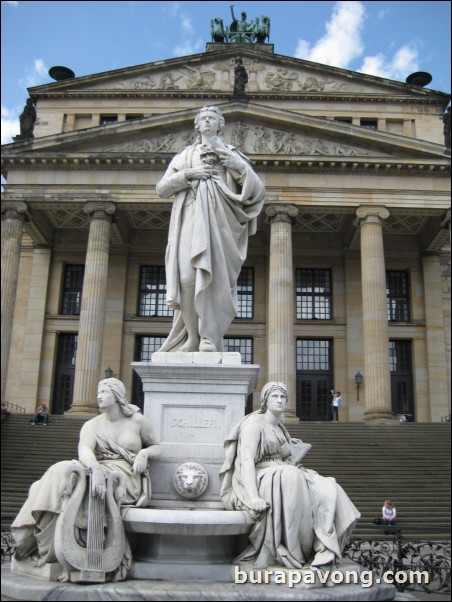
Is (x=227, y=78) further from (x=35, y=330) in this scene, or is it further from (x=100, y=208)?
(x=35, y=330)

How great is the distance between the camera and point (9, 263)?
113ft

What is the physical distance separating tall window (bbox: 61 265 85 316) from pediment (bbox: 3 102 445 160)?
868 cm

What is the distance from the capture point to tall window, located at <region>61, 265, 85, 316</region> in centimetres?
4144

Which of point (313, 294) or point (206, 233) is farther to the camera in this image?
point (313, 294)

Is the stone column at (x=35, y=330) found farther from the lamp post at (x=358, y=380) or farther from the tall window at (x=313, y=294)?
the lamp post at (x=358, y=380)

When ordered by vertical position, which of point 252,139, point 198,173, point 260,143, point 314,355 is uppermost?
point 252,139

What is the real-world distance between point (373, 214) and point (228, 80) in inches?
620

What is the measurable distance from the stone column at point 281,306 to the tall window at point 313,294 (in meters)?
6.20

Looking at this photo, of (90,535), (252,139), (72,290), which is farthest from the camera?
(72,290)

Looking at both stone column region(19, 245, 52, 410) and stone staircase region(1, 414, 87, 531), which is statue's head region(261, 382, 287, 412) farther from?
stone column region(19, 245, 52, 410)

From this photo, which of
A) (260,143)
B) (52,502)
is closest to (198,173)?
(52,502)

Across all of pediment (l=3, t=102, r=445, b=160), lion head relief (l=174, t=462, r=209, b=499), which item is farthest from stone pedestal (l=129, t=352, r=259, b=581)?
pediment (l=3, t=102, r=445, b=160)

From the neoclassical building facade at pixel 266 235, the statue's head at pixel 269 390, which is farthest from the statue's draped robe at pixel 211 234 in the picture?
the neoclassical building facade at pixel 266 235

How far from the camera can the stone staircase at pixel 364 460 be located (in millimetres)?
20453
